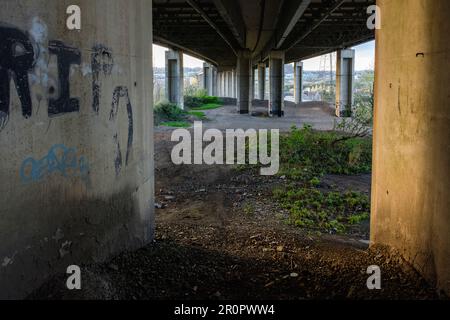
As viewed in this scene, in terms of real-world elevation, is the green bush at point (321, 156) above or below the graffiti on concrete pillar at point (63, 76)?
below

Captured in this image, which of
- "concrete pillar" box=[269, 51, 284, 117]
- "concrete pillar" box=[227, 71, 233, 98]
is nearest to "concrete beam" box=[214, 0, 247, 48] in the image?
"concrete pillar" box=[269, 51, 284, 117]

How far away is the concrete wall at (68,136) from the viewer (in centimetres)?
378

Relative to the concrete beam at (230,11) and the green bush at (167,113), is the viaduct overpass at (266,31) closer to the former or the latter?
the concrete beam at (230,11)

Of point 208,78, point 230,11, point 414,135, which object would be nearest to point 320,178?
point 414,135

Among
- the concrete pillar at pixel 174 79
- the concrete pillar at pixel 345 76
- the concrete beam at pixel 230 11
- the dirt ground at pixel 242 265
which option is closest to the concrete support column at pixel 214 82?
the concrete pillar at pixel 174 79

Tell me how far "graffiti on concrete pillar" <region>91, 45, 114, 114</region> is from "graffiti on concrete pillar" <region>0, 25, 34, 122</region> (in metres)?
1.00

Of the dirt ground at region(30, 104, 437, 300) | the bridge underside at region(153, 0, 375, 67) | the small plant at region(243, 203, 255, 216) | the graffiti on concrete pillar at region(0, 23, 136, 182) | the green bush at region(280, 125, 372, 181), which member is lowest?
the small plant at region(243, 203, 255, 216)

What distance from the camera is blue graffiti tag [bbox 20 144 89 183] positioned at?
3.96 meters

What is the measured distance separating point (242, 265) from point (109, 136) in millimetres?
2380

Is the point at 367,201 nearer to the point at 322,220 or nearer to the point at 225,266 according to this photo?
the point at 322,220

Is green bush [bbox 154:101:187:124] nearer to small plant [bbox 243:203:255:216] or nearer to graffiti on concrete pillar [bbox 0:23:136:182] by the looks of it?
small plant [bbox 243:203:255:216]

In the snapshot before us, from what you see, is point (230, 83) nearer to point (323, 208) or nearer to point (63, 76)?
point (323, 208)

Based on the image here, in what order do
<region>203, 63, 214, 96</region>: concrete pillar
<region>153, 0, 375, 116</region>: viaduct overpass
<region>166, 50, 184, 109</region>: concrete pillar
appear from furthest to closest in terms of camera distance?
<region>203, 63, 214, 96</region>: concrete pillar
<region>166, 50, 184, 109</region>: concrete pillar
<region>153, 0, 375, 116</region>: viaduct overpass

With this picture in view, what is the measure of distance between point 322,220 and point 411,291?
4488mm
